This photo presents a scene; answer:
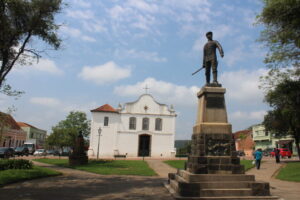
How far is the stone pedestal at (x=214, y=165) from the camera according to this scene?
26.0 feet

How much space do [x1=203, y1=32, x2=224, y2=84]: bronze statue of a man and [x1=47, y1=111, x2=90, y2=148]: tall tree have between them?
50.2m

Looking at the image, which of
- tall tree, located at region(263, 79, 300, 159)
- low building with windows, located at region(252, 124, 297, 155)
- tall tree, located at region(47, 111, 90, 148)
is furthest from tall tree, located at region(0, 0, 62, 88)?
low building with windows, located at region(252, 124, 297, 155)

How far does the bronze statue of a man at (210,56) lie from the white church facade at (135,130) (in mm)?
31937

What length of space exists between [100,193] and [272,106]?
782 inches

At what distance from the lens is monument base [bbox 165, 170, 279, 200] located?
300 inches

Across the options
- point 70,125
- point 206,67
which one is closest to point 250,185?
point 206,67

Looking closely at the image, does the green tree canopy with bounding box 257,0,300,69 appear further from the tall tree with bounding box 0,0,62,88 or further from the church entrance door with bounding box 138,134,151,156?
the church entrance door with bounding box 138,134,151,156

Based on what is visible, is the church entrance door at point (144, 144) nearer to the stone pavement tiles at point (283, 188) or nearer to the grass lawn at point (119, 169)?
the grass lawn at point (119, 169)

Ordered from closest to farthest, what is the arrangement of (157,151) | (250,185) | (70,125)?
1. (250,185)
2. (157,151)
3. (70,125)

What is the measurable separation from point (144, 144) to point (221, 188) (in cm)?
3409

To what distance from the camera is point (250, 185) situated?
26.6ft

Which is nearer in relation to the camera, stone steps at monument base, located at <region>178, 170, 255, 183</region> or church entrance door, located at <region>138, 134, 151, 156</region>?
stone steps at monument base, located at <region>178, 170, 255, 183</region>

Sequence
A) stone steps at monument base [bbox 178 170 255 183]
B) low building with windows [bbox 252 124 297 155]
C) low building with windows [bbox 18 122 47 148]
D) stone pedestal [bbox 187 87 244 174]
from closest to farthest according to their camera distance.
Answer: stone steps at monument base [bbox 178 170 255 183]
stone pedestal [bbox 187 87 244 174]
low building with windows [bbox 252 124 297 155]
low building with windows [bbox 18 122 47 148]

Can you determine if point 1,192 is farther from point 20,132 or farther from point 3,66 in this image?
point 20,132
